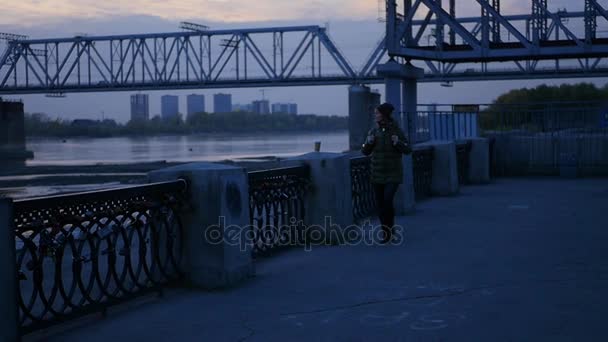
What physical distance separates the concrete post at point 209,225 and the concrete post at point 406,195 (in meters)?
6.54

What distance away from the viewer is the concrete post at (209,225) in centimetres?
806

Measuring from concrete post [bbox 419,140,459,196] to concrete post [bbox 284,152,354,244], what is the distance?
7.28 m

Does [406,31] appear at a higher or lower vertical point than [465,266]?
higher

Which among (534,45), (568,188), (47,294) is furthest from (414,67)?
(47,294)

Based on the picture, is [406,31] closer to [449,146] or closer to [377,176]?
[449,146]

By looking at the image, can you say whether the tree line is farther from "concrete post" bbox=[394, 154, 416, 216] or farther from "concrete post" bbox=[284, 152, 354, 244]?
"concrete post" bbox=[284, 152, 354, 244]

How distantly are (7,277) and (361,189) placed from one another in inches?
334

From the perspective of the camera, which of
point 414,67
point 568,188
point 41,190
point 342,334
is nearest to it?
point 342,334

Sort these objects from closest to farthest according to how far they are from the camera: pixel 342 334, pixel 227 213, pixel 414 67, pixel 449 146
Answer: pixel 342 334, pixel 227 213, pixel 449 146, pixel 414 67

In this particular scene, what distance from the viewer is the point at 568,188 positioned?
19.7 meters

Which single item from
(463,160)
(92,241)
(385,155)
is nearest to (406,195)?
(385,155)

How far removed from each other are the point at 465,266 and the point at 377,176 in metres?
1.99

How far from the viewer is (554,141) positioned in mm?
24016

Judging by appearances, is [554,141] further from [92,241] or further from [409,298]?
[92,241]
